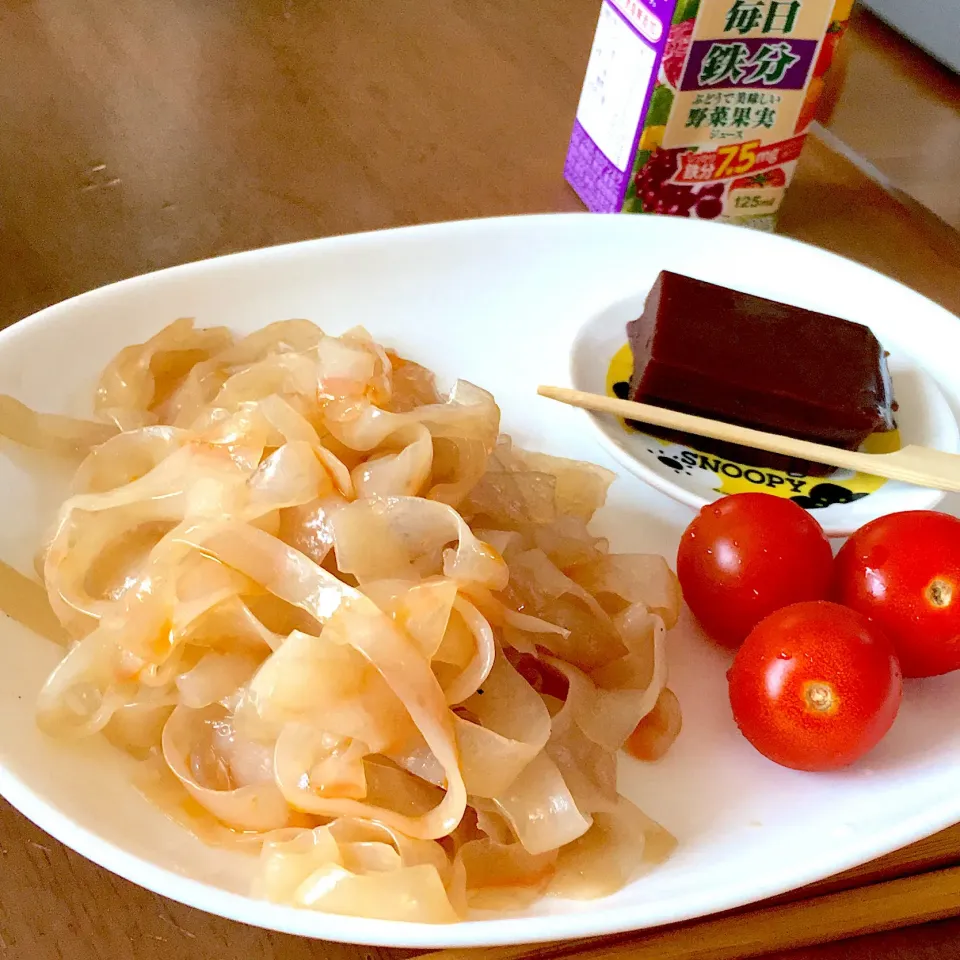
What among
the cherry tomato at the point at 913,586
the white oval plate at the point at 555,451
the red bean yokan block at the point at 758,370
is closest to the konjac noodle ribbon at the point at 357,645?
the white oval plate at the point at 555,451

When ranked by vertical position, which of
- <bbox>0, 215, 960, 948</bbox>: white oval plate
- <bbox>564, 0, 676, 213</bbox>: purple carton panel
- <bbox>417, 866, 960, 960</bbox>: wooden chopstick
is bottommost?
<bbox>417, 866, 960, 960</bbox>: wooden chopstick

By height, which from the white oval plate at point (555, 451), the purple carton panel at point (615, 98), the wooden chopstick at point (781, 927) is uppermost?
the purple carton panel at point (615, 98)

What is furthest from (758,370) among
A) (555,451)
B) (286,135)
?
(286,135)

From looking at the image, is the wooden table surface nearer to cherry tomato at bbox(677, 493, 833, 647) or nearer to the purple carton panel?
the purple carton panel

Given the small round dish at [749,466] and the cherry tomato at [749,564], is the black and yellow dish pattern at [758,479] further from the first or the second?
the cherry tomato at [749,564]

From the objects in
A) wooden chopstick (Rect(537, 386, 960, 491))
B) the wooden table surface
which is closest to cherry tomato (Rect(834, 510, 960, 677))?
wooden chopstick (Rect(537, 386, 960, 491))

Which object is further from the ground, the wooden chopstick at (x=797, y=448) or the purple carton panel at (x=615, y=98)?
the purple carton panel at (x=615, y=98)

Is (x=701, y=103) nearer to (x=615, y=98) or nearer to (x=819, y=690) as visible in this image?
(x=615, y=98)
